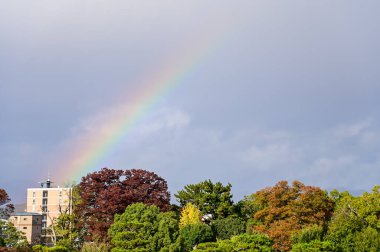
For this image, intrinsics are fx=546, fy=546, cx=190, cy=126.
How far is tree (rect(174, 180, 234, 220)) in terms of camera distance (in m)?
48.0

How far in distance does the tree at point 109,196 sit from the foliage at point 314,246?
12.9 metres

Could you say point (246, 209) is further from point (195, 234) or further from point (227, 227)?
point (195, 234)

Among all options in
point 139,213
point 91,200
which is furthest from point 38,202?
point 139,213

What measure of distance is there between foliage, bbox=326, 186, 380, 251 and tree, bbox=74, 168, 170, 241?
44.7 feet

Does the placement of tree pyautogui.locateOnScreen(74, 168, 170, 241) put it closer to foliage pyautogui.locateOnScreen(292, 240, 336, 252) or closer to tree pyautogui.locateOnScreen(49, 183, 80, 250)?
tree pyautogui.locateOnScreen(49, 183, 80, 250)

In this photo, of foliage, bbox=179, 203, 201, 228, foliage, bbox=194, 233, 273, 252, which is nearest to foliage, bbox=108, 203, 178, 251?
foliage, bbox=194, 233, 273, 252

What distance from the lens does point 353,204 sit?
131 ft

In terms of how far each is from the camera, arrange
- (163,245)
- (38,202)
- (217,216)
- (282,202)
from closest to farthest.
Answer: (163,245), (282,202), (217,216), (38,202)

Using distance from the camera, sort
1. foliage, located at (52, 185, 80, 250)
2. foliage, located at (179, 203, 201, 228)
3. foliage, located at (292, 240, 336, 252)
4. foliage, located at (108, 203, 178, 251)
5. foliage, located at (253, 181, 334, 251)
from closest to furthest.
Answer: foliage, located at (292, 240, 336, 252)
foliage, located at (108, 203, 178, 251)
foliage, located at (253, 181, 334, 251)
foliage, located at (52, 185, 80, 250)
foliage, located at (179, 203, 201, 228)

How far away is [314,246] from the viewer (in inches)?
1361

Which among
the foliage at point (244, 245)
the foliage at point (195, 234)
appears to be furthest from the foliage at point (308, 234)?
the foliage at point (195, 234)

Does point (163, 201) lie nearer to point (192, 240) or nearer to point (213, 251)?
point (192, 240)

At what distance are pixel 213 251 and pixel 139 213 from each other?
686 centimetres

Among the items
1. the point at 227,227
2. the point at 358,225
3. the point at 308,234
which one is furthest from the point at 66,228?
the point at 358,225
